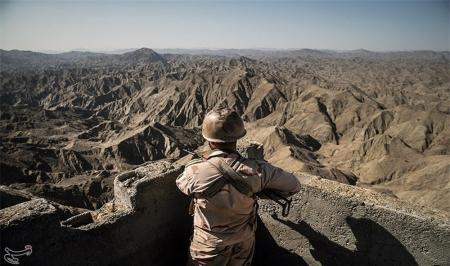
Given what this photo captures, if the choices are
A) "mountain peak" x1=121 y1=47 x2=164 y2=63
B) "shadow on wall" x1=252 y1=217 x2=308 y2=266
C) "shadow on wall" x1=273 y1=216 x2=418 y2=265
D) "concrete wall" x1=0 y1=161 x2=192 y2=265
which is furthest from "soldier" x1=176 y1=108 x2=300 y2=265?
"mountain peak" x1=121 y1=47 x2=164 y2=63

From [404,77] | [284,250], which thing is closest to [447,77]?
[404,77]

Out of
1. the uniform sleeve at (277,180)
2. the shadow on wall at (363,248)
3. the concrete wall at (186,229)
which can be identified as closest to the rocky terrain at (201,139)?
the concrete wall at (186,229)

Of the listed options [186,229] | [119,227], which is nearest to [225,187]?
[119,227]

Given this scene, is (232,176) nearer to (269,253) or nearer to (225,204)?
(225,204)

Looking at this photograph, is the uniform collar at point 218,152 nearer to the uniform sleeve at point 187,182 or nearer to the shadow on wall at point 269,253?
the uniform sleeve at point 187,182

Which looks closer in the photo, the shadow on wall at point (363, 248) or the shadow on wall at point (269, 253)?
the shadow on wall at point (363, 248)

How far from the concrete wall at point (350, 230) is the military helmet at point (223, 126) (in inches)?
67.6

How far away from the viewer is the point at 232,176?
2896mm

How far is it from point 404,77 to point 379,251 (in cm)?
11349

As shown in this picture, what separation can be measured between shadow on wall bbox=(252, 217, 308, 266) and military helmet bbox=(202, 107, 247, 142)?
2.27m

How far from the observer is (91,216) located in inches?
162

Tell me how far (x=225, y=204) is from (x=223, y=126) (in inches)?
25.0

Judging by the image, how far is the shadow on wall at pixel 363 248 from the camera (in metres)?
3.94

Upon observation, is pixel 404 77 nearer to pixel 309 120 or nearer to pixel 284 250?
pixel 309 120
